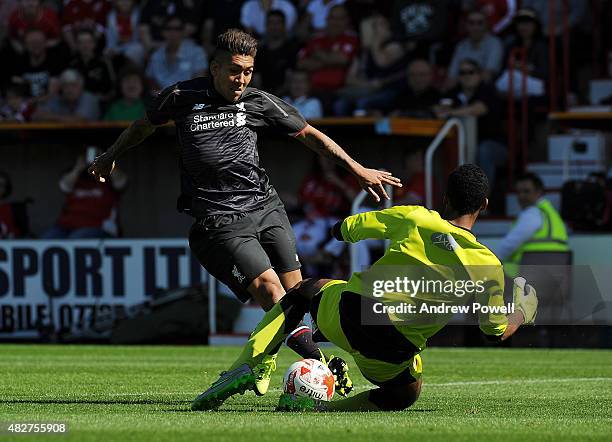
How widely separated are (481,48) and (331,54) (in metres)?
1.87

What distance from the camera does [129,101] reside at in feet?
58.4

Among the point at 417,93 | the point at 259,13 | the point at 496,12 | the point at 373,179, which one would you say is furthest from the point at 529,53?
the point at 373,179

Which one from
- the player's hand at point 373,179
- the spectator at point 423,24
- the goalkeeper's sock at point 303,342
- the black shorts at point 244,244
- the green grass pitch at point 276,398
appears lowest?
the green grass pitch at point 276,398

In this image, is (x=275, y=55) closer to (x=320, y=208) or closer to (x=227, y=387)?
(x=320, y=208)

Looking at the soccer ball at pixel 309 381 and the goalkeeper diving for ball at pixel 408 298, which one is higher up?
the goalkeeper diving for ball at pixel 408 298

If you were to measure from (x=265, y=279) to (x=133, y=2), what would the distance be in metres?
12.7

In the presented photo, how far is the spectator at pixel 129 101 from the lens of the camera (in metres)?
17.7

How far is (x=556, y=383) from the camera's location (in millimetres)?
10188

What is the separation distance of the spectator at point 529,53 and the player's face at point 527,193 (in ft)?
7.30

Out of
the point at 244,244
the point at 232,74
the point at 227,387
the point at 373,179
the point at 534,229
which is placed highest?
the point at 232,74

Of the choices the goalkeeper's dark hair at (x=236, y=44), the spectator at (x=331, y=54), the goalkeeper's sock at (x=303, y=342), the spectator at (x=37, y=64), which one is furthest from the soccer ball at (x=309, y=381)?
the spectator at (x=37, y=64)

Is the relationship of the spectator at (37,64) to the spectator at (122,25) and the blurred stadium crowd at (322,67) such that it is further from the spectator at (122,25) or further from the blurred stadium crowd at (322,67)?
the spectator at (122,25)

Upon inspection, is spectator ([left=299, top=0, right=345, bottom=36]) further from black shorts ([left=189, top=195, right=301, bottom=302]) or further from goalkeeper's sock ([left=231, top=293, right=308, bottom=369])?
goalkeeper's sock ([left=231, top=293, right=308, bottom=369])

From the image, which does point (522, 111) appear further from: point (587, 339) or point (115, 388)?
point (115, 388)
